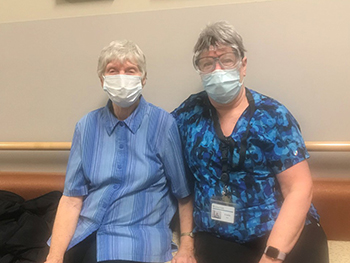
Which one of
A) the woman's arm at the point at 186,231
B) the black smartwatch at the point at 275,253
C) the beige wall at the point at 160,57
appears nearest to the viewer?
the black smartwatch at the point at 275,253

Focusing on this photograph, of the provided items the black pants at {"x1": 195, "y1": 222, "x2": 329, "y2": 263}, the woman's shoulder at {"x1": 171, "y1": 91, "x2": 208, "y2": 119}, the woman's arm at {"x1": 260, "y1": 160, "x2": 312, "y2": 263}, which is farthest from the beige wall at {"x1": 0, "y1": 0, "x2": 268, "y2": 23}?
the black pants at {"x1": 195, "y1": 222, "x2": 329, "y2": 263}

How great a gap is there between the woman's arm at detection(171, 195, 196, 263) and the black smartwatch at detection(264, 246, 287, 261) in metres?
0.33

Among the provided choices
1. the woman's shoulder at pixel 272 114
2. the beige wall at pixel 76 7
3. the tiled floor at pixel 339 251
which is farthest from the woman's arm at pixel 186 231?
the beige wall at pixel 76 7

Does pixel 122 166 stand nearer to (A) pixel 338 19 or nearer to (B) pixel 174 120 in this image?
(B) pixel 174 120

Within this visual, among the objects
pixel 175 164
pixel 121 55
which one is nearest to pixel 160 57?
pixel 121 55

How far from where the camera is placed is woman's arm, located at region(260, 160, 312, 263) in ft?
3.28

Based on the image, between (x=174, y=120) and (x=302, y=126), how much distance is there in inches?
25.4

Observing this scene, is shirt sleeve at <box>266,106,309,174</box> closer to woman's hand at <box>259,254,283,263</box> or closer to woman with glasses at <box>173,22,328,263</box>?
woman with glasses at <box>173,22,328,263</box>

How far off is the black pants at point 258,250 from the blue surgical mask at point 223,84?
0.56 m

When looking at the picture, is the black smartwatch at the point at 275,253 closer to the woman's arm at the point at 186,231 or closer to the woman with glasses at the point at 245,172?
the woman with glasses at the point at 245,172

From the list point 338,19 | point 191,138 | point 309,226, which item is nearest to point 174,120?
point 191,138

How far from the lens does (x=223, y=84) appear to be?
1.06 metres

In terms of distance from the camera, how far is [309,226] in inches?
43.9

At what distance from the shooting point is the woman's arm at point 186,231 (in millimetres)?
1184
